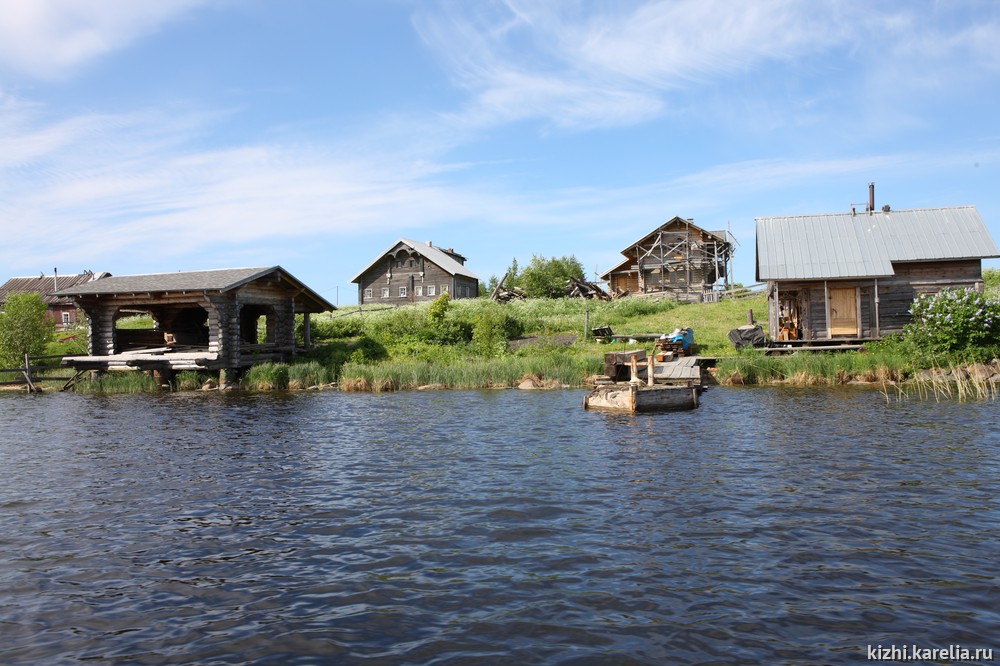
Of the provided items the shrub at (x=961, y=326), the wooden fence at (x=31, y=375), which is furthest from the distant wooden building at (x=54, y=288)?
the shrub at (x=961, y=326)

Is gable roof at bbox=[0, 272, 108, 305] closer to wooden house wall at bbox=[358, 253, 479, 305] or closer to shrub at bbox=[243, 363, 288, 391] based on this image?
wooden house wall at bbox=[358, 253, 479, 305]

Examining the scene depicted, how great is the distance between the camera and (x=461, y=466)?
45.5 ft

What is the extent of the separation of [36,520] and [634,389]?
50.3 ft

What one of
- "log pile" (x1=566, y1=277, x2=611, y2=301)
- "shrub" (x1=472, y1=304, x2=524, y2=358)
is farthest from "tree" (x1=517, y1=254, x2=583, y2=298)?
"shrub" (x1=472, y1=304, x2=524, y2=358)

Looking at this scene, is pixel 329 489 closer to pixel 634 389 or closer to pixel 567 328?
pixel 634 389

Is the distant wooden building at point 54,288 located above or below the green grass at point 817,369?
above

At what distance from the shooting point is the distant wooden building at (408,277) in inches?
2472

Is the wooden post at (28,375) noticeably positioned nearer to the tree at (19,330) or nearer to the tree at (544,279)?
the tree at (19,330)

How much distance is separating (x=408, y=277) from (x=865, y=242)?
1542 inches

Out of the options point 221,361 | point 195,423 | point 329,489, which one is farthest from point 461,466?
point 221,361

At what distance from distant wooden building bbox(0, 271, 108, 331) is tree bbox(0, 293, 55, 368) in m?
29.8

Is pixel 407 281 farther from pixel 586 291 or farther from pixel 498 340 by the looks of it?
pixel 498 340

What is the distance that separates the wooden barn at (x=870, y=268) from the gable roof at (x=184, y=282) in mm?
23301

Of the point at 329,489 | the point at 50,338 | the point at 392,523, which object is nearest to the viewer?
the point at 392,523
